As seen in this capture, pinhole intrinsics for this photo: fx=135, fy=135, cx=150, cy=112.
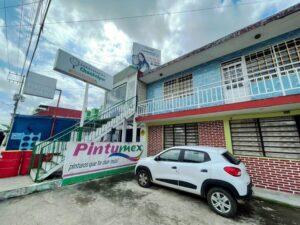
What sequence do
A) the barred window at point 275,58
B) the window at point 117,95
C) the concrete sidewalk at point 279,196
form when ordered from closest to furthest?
the concrete sidewalk at point 279,196
the barred window at point 275,58
the window at point 117,95

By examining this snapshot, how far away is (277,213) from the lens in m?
3.41

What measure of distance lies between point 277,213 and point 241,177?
147cm

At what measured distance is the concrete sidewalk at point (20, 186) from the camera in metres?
3.92

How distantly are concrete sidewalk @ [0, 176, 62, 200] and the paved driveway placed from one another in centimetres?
25

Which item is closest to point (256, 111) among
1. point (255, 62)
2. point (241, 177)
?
point (255, 62)

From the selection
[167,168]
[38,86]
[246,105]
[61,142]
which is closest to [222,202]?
[167,168]

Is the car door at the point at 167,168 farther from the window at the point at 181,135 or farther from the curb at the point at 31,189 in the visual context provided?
the curb at the point at 31,189

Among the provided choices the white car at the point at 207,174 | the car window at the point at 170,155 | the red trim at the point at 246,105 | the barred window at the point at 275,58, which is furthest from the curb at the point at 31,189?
the barred window at the point at 275,58

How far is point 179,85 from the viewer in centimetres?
873

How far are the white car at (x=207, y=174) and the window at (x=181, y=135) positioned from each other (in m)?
2.88

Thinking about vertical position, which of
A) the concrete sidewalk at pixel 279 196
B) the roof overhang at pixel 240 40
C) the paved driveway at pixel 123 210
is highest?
the roof overhang at pixel 240 40

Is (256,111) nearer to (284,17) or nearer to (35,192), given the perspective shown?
(284,17)

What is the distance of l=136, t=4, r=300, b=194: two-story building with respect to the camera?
15.1 feet

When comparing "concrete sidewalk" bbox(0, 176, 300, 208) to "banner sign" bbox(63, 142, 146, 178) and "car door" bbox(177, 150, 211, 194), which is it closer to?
"banner sign" bbox(63, 142, 146, 178)
